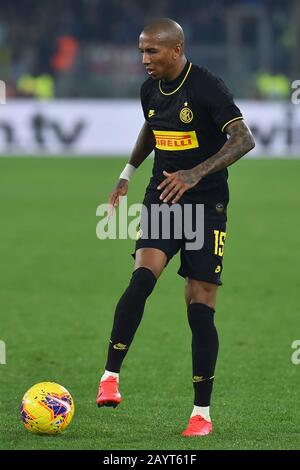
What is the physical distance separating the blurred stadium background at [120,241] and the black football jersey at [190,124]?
4.35ft

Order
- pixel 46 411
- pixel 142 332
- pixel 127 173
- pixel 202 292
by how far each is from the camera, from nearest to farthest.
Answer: pixel 46 411
pixel 202 292
pixel 127 173
pixel 142 332

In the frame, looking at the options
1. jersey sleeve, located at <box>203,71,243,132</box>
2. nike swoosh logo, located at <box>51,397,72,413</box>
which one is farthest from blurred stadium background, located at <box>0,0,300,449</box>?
jersey sleeve, located at <box>203,71,243,132</box>

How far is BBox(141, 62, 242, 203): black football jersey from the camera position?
19.1 feet

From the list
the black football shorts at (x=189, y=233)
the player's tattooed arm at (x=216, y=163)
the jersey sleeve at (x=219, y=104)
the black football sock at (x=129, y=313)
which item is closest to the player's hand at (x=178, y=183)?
the player's tattooed arm at (x=216, y=163)

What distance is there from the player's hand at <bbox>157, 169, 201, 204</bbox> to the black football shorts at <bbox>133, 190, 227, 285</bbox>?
0.63ft

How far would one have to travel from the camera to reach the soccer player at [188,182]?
572 cm

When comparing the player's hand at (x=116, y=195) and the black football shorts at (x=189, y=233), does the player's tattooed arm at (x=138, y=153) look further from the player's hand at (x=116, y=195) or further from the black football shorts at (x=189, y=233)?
the black football shorts at (x=189, y=233)

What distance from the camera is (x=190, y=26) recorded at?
34000 mm

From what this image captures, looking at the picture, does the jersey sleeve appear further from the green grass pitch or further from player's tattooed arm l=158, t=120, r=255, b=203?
the green grass pitch

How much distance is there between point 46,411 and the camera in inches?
221

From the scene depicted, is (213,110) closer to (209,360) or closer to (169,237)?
(169,237)

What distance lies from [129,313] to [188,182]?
0.75 metres

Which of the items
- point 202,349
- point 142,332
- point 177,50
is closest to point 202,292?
point 202,349

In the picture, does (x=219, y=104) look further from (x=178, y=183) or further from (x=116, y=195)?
(x=116, y=195)
